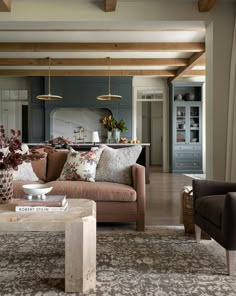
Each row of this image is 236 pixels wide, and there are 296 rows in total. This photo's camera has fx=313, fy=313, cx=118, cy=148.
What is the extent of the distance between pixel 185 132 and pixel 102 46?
427cm

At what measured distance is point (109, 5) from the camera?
399 centimetres

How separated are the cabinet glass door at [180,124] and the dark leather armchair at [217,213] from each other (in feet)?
22.1

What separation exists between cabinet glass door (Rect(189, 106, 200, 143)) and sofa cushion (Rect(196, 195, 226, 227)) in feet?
22.8

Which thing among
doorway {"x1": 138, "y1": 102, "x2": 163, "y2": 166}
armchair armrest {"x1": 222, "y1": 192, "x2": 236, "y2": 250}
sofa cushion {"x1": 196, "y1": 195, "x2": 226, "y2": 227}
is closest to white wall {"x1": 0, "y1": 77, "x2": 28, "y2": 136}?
doorway {"x1": 138, "y1": 102, "x2": 163, "y2": 166}

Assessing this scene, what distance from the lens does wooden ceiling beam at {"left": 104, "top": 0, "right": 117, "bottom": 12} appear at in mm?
3905

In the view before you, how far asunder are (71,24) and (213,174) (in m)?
→ 2.80

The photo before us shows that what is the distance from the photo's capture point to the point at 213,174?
4.11 m

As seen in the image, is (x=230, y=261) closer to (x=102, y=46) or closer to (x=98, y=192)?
(x=98, y=192)

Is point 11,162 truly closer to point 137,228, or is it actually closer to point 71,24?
point 137,228

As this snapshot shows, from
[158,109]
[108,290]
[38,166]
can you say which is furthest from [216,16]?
[158,109]

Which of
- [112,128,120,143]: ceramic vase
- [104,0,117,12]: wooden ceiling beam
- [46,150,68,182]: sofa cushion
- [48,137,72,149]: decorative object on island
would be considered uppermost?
[104,0,117,12]: wooden ceiling beam

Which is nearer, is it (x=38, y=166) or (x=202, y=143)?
(x=38, y=166)

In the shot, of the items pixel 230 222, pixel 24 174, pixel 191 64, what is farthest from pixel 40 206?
pixel 191 64

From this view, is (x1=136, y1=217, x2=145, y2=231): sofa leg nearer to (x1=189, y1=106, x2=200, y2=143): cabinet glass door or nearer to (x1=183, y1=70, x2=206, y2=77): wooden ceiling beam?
(x1=183, y1=70, x2=206, y2=77): wooden ceiling beam
